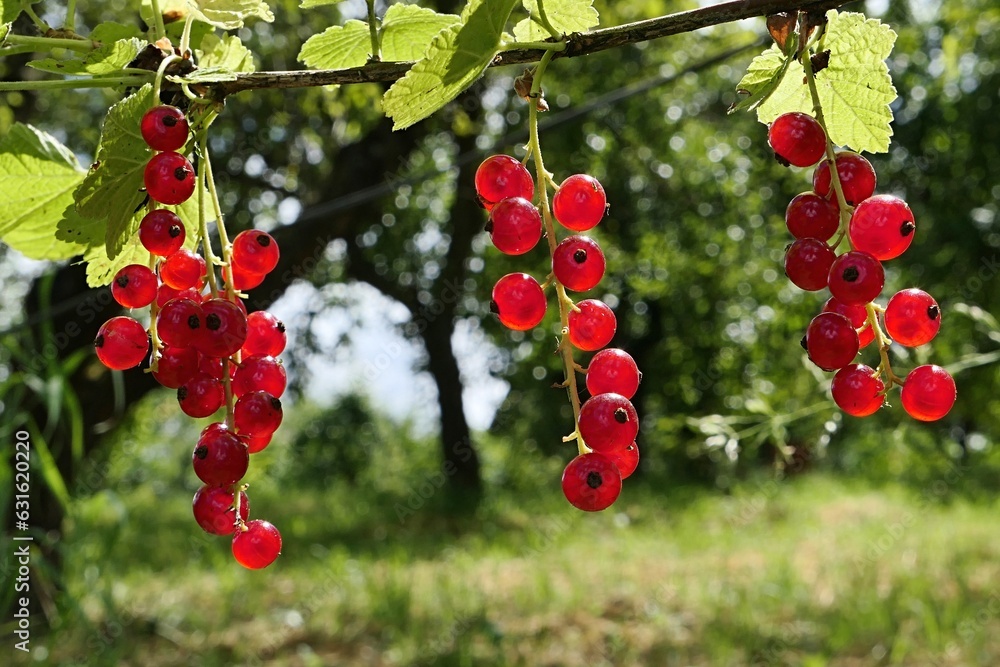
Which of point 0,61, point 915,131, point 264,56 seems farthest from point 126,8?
point 915,131

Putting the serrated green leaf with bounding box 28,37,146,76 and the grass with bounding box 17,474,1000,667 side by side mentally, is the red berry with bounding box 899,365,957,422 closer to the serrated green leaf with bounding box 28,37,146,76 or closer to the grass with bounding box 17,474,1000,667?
the serrated green leaf with bounding box 28,37,146,76

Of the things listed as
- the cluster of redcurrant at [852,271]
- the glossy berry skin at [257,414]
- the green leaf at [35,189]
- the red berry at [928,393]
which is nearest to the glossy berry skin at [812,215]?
the cluster of redcurrant at [852,271]

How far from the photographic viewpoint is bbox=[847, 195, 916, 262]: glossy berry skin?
20.3 inches

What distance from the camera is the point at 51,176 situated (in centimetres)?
70

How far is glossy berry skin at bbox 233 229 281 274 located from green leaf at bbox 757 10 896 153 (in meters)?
0.38

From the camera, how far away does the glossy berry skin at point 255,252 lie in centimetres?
64

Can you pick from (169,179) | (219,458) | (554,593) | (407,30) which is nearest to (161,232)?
(169,179)

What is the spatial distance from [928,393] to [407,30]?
472mm

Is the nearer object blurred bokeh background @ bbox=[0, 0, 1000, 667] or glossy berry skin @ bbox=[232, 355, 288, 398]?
glossy berry skin @ bbox=[232, 355, 288, 398]

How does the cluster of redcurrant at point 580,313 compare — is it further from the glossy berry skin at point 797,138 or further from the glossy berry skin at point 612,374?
the glossy berry skin at point 797,138

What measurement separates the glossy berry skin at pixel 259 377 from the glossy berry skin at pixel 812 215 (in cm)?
35

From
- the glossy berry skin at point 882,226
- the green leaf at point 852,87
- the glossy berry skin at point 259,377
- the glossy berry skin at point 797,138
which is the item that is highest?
the green leaf at point 852,87

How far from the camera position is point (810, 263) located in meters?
0.54

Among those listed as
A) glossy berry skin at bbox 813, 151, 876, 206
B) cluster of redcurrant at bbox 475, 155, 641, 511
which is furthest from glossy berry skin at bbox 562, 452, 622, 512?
glossy berry skin at bbox 813, 151, 876, 206
